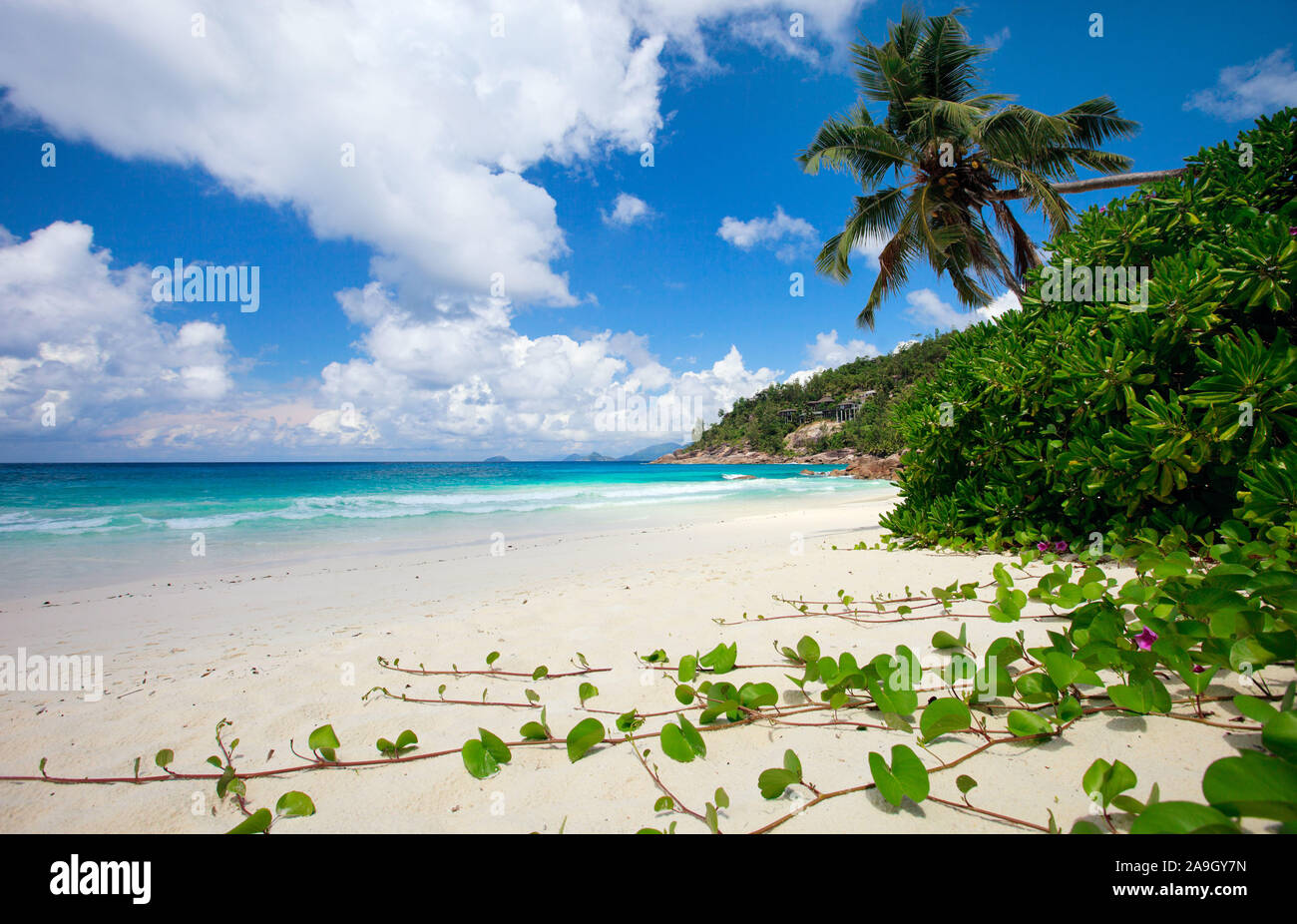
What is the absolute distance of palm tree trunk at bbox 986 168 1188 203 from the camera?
23.6 feet

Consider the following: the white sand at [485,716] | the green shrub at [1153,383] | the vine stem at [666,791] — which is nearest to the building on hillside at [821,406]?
the green shrub at [1153,383]

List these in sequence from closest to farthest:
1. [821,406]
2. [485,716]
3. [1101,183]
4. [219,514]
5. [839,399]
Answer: [485,716]
[1101,183]
[219,514]
[839,399]
[821,406]

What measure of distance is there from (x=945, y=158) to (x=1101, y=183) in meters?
2.83

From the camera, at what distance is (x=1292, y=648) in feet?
3.65

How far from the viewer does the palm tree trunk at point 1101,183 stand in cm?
720

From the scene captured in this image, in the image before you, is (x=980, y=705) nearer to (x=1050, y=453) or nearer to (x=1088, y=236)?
(x=1050, y=453)

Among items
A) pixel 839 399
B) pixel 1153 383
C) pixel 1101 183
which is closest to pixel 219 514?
pixel 1153 383

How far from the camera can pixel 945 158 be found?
1030 centimetres

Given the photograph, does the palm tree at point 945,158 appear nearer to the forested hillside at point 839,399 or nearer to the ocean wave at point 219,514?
the ocean wave at point 219,514

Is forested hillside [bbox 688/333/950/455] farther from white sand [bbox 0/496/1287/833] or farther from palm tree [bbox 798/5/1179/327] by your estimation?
white sand [bbox 0/496/1287/833]

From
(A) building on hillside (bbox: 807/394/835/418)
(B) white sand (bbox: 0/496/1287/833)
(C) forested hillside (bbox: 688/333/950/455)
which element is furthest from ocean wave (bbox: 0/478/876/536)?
(A) building on hillside (bbox: 807/394/835/418)

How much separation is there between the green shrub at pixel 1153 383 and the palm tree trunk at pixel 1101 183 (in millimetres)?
4437

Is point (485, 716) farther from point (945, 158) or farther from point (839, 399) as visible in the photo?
point (839, 399)
